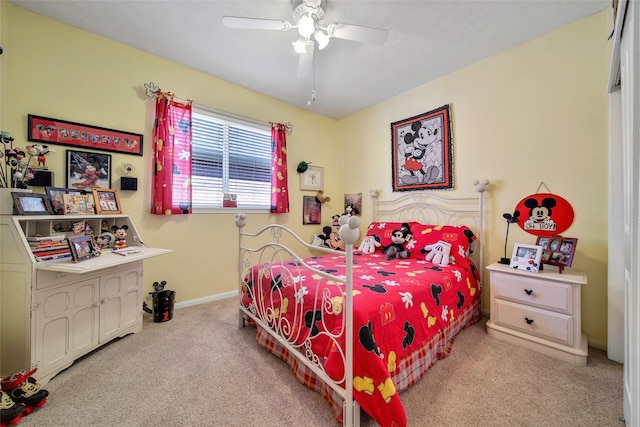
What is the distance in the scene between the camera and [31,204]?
1675 mm

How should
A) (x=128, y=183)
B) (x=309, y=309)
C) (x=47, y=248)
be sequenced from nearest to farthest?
(x=309, y=309), (x=47, y=248), (x=128, y=183)

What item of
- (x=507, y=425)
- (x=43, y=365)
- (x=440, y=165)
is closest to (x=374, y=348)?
(x=507, y=425)

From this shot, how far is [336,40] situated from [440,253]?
2.34 m

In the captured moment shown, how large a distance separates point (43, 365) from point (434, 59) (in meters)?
4.17

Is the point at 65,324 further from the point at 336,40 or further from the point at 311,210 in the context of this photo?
the point at 336,40

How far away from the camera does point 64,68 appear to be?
2.14m

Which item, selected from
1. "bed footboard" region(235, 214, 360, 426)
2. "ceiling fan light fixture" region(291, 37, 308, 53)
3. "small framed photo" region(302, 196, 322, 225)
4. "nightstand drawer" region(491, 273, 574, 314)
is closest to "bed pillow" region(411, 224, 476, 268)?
"nightstand drawer" region(491, 273, 574, 314)

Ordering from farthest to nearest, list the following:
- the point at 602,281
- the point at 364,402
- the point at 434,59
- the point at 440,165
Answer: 1. the point at 440,165
2. the point at 434,59
3. the point at 602,281
4. the point at 364,402

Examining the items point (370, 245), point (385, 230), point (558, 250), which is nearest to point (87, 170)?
point (370, 245)

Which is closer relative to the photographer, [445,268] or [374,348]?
[374,348]

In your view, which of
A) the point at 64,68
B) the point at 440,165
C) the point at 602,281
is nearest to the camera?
the point at 602,281

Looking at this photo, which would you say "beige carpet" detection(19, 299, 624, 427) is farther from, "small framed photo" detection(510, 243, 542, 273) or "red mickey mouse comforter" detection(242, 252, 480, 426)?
"small framed photo" detection(510, 243, 542, 273)

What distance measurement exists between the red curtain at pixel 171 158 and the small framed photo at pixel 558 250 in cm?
356

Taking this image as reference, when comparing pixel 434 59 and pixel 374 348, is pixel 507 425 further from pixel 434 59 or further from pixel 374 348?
pixel 434 59
